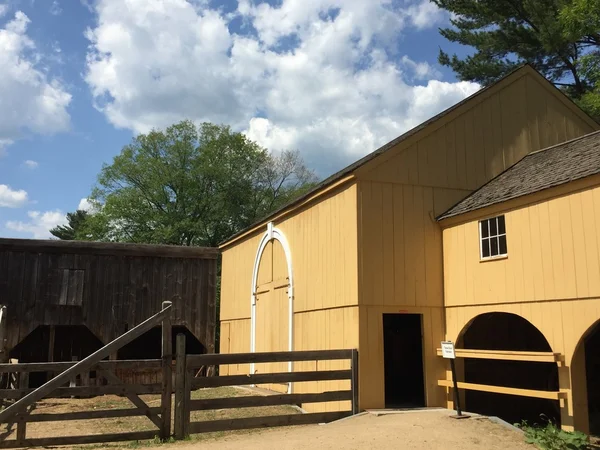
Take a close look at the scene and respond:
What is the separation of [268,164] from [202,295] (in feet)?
76.9

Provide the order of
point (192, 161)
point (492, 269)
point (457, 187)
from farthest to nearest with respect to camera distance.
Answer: point (192, 161), point (457, 187), point (492, 269)

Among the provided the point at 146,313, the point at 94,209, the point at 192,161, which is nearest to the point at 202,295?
the point at 146,313

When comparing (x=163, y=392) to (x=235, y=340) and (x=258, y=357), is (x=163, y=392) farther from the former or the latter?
(x=235, y=340)

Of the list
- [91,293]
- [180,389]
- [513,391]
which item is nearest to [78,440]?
[180,389]

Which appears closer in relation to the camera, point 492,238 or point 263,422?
point 263,422

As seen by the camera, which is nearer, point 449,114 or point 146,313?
point 449,114

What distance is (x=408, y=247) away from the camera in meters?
12.0

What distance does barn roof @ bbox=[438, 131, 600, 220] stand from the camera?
980 cm

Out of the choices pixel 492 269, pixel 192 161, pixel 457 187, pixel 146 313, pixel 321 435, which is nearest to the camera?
pixel 321 435

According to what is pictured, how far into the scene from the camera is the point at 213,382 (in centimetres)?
1010

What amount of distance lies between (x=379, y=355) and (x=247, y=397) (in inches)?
105

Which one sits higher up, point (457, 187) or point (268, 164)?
point (268, 164)

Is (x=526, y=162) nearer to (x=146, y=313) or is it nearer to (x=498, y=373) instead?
(x=498, y=373)

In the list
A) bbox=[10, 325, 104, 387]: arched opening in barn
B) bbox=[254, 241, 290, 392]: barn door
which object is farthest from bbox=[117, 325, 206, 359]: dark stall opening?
bbox=[254, 241, 290, 392]: barn door
